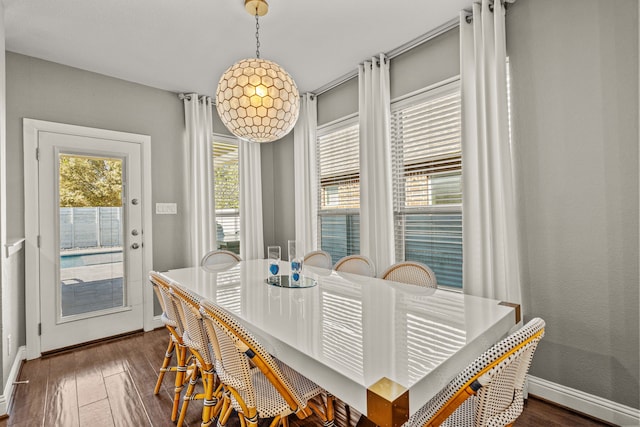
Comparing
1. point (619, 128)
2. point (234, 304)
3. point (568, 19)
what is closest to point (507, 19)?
point (568, 19)

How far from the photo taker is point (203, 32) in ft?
8.48

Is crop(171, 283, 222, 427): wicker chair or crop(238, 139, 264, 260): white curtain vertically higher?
crop(238, 139, 264, 260): white curtain

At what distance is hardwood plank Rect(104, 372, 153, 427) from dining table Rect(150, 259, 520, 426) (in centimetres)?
82

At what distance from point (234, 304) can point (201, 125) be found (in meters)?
2.88

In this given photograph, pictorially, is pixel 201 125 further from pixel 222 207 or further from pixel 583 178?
pixel 583 178

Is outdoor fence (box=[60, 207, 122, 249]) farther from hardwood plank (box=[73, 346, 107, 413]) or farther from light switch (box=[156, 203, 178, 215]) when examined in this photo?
hardwood plank (box=[73, 346, 107, 413])

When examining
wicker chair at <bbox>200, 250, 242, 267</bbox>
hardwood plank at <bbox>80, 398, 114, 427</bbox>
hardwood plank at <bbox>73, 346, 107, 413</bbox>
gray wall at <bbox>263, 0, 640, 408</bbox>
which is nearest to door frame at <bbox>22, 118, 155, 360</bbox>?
hardwood plank at <bbox>73, 346, 107, 413</bbox>

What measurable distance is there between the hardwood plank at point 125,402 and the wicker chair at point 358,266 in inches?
64.1

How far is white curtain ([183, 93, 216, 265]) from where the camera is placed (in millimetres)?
3762

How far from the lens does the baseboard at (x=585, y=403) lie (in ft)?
5.87

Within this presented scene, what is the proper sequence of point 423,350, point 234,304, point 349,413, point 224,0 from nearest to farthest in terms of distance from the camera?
point 423,350 < point 234,304 < point 349,413 < point 224,0

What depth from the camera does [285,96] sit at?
1.99 m

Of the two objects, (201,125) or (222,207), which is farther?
(222,207)

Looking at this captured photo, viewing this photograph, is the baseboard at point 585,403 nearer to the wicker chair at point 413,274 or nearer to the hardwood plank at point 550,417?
the hardwood plank at point 550,417
